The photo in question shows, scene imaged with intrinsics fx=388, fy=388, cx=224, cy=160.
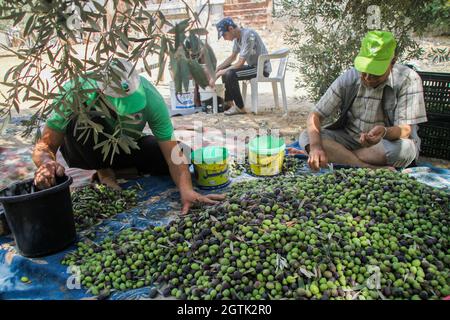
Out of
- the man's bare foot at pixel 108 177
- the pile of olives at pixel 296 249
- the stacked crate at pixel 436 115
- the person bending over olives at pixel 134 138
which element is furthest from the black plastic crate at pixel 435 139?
the man's bare foot at pixel 108 177

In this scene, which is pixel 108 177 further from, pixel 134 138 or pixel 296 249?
pixel 296 249

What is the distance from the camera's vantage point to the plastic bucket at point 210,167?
3.00 metres

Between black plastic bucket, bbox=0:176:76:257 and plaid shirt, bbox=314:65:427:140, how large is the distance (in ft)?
7.45

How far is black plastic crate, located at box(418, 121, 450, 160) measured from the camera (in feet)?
12.1

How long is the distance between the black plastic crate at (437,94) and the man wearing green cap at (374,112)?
1.95 feet

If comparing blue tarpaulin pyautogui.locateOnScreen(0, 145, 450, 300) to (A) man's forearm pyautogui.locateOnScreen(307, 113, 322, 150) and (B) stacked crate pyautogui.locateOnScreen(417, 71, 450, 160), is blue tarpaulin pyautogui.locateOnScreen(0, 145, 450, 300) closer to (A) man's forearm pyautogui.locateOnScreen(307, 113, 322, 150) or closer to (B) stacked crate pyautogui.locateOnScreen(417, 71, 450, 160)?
(A) man's forearm pyautogui.locateOnScreen(307, 113, 322, 150)

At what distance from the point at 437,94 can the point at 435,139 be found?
1.42ft

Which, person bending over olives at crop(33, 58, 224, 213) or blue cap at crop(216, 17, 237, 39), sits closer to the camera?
person bending over olives at crop(33, 58, 224, 213)

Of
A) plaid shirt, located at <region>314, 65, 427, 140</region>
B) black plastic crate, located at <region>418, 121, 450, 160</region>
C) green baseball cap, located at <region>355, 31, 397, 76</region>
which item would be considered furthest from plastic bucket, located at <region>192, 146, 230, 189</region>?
black plastic crate, located at <region>418, 121, 450, 160</region>

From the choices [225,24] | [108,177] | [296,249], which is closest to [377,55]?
[296,249]

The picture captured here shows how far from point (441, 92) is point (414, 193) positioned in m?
1.72

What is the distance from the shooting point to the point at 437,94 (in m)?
3.64

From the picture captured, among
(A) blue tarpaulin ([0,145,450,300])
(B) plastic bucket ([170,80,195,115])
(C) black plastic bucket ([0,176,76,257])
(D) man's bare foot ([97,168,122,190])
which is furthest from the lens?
(B) plastic bucket ([170,80,195,115])

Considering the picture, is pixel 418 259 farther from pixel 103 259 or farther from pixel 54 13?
pixel 54 13
